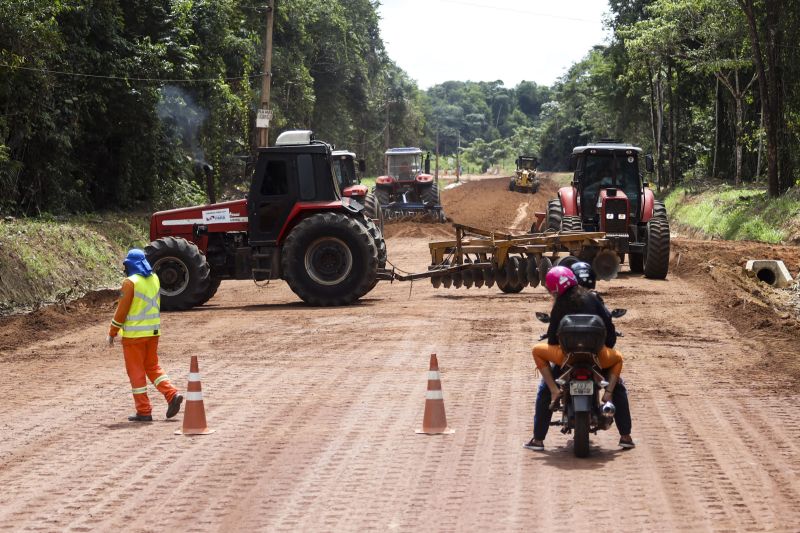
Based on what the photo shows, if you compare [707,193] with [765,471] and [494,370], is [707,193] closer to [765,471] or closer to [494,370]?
[494,370]

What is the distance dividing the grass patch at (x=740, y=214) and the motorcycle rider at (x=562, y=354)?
917 inches

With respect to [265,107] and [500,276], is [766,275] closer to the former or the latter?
[500,276]

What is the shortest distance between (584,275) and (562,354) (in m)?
0.65

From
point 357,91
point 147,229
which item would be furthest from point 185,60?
point 357,91

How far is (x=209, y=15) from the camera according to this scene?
35.1 metres

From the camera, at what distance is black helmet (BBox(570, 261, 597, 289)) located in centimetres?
903

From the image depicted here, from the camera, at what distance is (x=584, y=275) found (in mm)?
9078

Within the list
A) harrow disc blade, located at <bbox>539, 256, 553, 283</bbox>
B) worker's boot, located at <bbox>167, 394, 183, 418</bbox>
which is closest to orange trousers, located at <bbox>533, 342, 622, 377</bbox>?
worker's boot, located at <bbox>167, 394, 183, 418</bbox>

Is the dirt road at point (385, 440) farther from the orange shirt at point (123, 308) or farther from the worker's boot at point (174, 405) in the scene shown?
the orange shirt at point (123, 308)

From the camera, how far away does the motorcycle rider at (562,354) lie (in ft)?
29.2

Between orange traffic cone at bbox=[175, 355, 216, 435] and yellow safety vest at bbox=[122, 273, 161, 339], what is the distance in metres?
1.11

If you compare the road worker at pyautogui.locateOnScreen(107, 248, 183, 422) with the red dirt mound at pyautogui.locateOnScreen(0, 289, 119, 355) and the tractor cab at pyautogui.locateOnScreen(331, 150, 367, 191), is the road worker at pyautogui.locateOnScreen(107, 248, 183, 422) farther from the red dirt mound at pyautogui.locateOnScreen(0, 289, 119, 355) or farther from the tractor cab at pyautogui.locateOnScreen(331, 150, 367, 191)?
the tractor cab at pyautogui.locateOnScreen(331, 150, 367, 191)

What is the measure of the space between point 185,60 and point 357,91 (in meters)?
45.8

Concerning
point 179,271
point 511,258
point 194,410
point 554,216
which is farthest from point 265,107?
point 194,410
